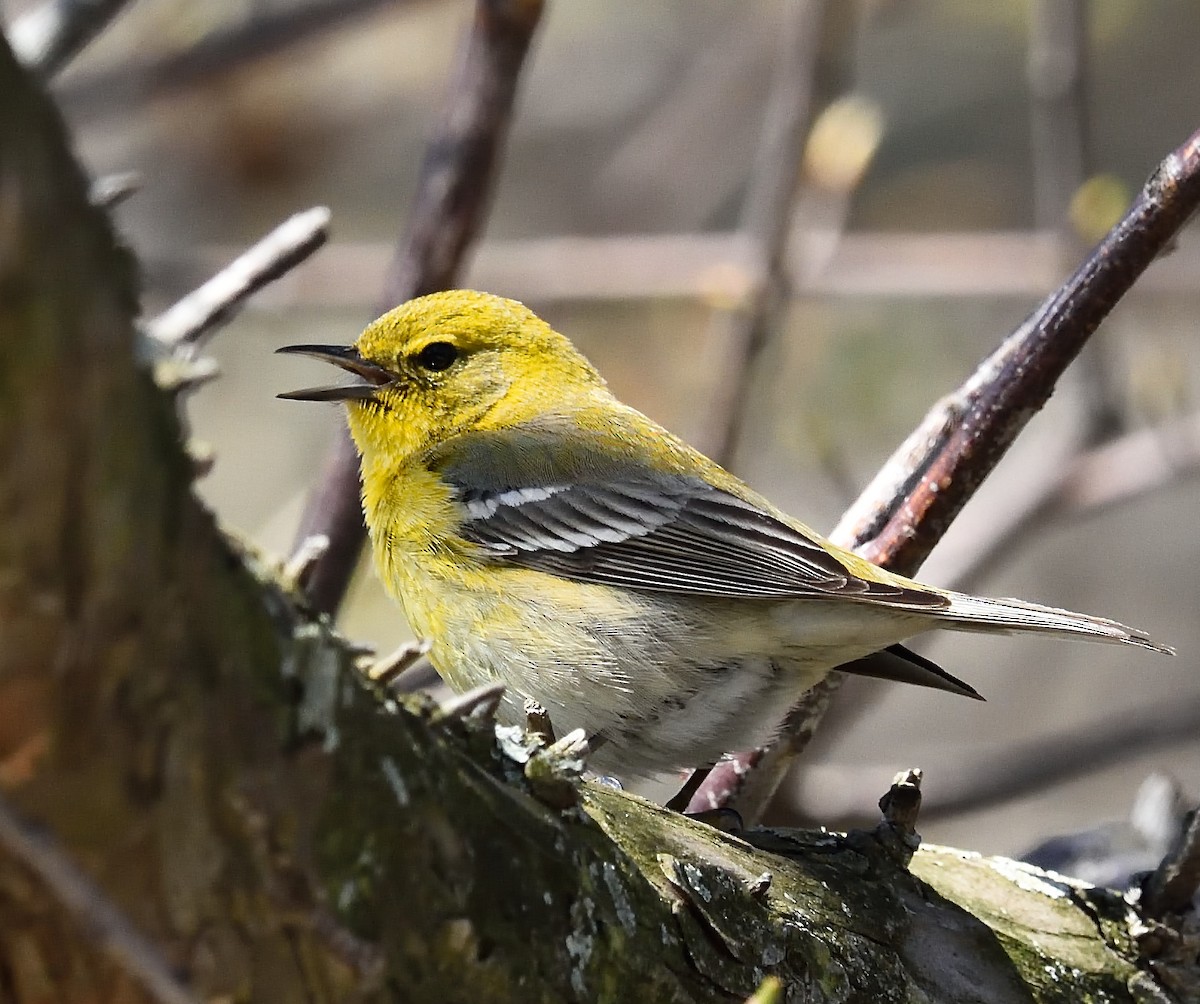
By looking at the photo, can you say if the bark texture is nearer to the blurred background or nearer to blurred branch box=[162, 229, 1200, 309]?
the blurred background

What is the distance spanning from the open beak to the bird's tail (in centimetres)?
202

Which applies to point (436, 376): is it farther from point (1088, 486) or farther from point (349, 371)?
point (1088, 486)

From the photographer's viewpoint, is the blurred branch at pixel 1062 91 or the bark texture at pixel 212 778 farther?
the blurred branch at pixel 1062 91

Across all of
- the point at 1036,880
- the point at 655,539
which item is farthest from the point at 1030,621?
the point at 655,539

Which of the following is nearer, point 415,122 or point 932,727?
point 932,727

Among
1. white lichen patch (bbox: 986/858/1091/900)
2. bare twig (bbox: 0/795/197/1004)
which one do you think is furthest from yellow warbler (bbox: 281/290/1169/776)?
bare twig (bbox: 0/795/197/1004)

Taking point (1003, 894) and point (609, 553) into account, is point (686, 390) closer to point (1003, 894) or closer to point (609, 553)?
point (609, 553)

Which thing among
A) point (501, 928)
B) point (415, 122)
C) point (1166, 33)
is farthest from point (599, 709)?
point (1166, 33)

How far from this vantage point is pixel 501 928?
182 centimetres

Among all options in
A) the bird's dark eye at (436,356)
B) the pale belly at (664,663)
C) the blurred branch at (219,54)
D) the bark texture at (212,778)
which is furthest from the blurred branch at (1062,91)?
the bark texture at (212,778)

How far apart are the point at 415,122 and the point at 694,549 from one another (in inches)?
282

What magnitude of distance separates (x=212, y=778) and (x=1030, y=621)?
8.37ft

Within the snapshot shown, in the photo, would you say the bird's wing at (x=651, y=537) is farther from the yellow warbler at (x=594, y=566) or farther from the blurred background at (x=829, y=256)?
the blurred background at (x=829, y=256)

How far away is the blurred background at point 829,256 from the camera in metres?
5.70
